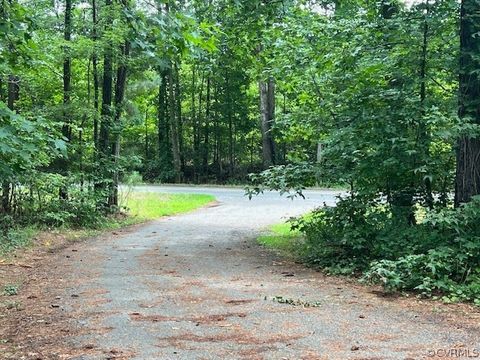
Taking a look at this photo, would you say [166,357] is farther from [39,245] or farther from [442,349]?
[39,245]

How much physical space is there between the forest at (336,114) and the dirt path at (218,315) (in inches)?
36.9

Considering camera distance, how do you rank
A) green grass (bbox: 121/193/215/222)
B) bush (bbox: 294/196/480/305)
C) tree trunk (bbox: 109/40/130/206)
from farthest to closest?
green grass (bbox: 121/193/215/222) → tree trunk (bbox: 109/40/130/206) → bush (bbox: 294/196/480/305)

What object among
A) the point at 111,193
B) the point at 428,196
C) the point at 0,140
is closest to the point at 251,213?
the point at 111,193

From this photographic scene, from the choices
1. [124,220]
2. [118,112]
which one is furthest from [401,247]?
[118,112]

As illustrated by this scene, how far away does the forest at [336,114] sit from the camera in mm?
6055

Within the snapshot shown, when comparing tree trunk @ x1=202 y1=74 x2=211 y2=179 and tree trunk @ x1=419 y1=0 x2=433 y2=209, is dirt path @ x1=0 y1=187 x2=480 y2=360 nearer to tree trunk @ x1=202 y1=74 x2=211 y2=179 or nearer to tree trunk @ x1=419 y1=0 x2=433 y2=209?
tree trunk @ x1=419 y1=0 x2=433 y2=209

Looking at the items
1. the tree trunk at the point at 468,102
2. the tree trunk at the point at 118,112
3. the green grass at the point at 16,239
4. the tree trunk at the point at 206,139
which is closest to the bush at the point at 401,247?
the tree trunk at the point at 468,102

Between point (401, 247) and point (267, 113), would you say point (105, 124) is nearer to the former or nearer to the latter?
point (401, 247)

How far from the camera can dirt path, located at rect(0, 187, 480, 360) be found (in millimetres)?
4324

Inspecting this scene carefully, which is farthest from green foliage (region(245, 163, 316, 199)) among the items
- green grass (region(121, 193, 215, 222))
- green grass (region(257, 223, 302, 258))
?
green grass (region(121, 193, 215, 222))

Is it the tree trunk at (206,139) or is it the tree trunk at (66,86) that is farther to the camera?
the tree trunk at (206,139)

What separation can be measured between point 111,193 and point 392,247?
9682 millimetres

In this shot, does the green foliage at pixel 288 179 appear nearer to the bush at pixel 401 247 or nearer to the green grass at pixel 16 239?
the bush at pixel 401 247

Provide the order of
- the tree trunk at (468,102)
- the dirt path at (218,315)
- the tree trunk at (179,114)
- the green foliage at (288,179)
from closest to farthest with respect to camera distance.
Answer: the dirt path at (218,315)
the tree trunk at (468,102)
the green foliage at (288,179)
the tree trunk at (179,114)
